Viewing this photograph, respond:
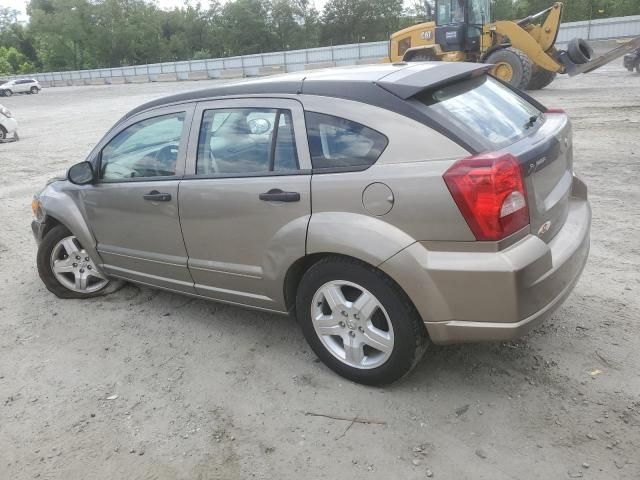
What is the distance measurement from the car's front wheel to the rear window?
323 centimetres

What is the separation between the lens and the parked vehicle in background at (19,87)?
153 ft

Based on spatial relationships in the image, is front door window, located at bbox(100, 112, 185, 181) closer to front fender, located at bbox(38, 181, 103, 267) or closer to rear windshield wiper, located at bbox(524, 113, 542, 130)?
front fender, located at bbox(38, 181, 103, 267)

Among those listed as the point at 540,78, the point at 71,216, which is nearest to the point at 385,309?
the point at 71,216

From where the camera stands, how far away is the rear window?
9.14 ft

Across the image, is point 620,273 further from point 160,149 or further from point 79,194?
point 79,194

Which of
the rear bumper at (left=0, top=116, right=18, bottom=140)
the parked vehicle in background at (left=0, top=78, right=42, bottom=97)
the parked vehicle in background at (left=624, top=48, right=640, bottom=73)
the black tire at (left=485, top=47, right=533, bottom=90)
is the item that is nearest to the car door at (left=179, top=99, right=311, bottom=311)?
the black tire at (left=485, top=47, right=533, bottom=90)

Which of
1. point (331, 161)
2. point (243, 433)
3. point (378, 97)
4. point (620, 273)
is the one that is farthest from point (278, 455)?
point (620, 273)

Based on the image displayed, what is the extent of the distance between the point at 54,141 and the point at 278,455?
15.2m

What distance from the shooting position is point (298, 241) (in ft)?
9.88

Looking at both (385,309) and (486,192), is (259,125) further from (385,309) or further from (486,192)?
(486,192)

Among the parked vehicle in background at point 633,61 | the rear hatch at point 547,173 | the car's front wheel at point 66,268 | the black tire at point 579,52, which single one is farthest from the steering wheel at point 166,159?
the parked vehicle in background at point 633,61

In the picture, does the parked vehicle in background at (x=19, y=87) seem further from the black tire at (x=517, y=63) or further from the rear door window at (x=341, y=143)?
the rear door window at (x=341, y=143)

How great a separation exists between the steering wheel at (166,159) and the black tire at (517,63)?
40.7 ft

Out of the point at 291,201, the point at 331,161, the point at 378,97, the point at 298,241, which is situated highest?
the point at 378,97
